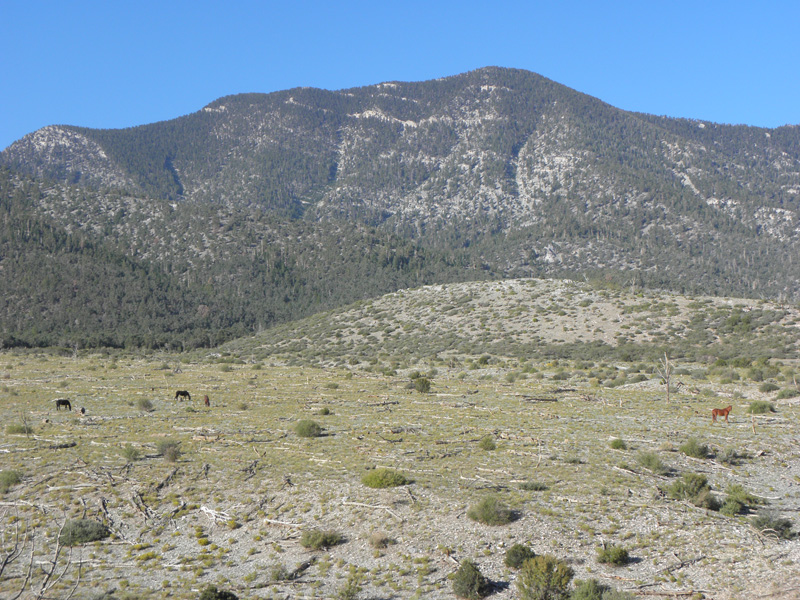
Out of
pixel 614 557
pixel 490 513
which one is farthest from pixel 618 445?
pixel 614 557

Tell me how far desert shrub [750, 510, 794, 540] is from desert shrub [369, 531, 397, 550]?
27.3ft

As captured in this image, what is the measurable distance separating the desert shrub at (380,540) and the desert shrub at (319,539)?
32.7 inches

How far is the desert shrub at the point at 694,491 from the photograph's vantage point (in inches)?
617

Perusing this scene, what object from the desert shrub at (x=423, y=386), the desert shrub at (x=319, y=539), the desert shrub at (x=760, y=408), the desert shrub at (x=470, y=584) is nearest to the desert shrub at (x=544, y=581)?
the desert shrub at (x=470, y=584)

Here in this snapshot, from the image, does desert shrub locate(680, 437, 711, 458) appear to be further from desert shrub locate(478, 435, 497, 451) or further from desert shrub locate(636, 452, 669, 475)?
desert shrub locate(478, 435, 497, 451)

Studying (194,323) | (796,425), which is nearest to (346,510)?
(796,425)

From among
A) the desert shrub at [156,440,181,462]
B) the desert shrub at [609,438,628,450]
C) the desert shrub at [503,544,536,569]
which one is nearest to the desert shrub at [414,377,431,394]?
the desert shrub at [609,438,628,450]

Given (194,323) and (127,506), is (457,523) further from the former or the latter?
(194,323)

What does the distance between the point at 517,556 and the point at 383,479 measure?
557 cm

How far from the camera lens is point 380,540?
14258mm

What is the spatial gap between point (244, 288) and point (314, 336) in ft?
184

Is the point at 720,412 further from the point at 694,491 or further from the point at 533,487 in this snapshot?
the point at 533,487

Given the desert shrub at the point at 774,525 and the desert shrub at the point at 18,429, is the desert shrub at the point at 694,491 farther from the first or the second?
the desert shrub at the point at 18,429

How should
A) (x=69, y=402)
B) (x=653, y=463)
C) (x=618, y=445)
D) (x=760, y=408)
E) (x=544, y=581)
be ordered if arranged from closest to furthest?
(x=544, y=581)
(x=653, y=463)
(x=618, y=445)
(x=760, y=408)
(x=69, y=402)
